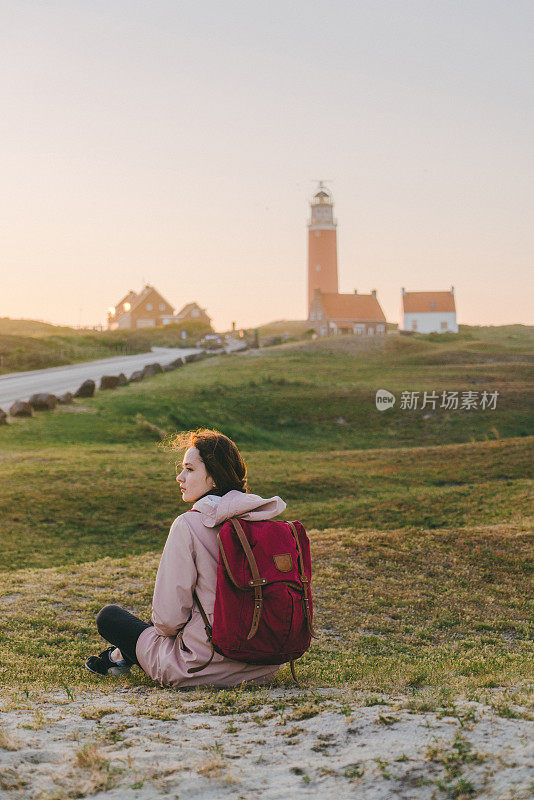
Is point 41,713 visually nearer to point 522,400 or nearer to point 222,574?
point 222,574

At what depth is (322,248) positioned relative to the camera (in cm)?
8994

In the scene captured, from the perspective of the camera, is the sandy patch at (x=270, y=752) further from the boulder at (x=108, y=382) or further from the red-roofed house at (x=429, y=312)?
the red-roofed house at (x=429, y=312)

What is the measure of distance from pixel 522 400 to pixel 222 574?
2587cm

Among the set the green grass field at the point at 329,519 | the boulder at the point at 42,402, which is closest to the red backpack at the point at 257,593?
the green grass field at the point at 329,519

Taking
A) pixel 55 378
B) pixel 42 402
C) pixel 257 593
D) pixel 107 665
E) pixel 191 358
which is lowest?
pixel 107 665

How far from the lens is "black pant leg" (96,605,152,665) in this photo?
4820mm

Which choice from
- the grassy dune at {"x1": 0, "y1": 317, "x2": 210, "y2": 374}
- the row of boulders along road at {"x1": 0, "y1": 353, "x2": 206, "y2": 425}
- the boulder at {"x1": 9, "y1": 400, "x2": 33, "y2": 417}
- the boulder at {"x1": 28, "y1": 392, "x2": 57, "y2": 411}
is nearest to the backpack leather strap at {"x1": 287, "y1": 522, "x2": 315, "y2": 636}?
the row of boulders along road at {"x1": 0, "y1": 353, "x2": 206, "y2": 425}

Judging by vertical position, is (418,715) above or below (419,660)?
above

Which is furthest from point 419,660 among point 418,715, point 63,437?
point 63,437

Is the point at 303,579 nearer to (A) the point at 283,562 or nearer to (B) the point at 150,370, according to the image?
(A) the point at 283,562

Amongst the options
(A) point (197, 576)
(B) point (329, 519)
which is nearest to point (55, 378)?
(B) point (329, 519)

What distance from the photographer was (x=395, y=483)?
1630 cm

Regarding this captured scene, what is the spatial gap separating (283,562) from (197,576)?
1.59 ft

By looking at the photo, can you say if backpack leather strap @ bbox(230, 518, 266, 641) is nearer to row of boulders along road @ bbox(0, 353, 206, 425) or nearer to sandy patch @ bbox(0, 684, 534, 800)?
sandy patch @ bbox(0, 684, 534, 800)
